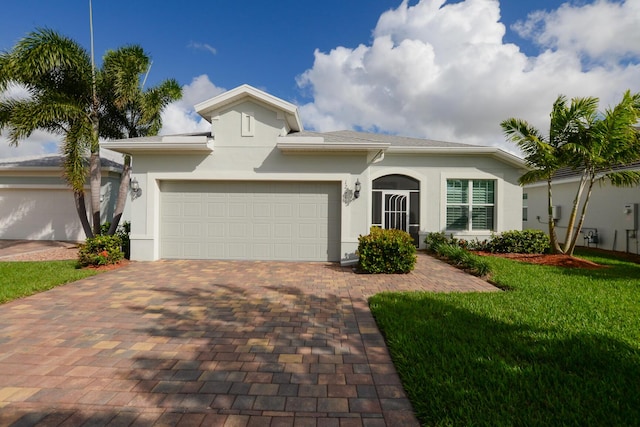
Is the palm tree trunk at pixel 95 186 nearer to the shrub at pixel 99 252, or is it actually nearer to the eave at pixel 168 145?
the eave at pixel 168 145

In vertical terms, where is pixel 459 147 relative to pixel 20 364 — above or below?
above

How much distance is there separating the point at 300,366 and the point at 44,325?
4.02 m

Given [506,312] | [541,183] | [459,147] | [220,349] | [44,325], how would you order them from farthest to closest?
[541,183]
[459,147]
[506,312]
[44,325]
[220,349]

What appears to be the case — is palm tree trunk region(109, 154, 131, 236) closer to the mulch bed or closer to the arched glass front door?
the arched glass front door

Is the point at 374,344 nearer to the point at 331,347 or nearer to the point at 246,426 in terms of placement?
the point at 331,347

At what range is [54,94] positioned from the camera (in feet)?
33.0

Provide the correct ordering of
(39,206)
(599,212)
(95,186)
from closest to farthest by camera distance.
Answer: (95,186) < (599,212) < (39,206)

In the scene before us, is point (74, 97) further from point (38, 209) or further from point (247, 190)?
point (247, 190)

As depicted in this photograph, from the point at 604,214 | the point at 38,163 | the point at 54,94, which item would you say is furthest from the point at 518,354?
the point at 38,163

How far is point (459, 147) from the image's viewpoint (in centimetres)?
1173

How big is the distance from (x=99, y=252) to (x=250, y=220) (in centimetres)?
421

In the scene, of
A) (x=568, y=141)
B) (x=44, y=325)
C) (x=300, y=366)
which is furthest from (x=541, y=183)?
(x=44, y=325)

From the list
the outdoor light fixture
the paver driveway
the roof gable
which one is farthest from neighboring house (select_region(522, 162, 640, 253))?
the roof gable

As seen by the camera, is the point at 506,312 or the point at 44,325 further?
the point at 506,312
